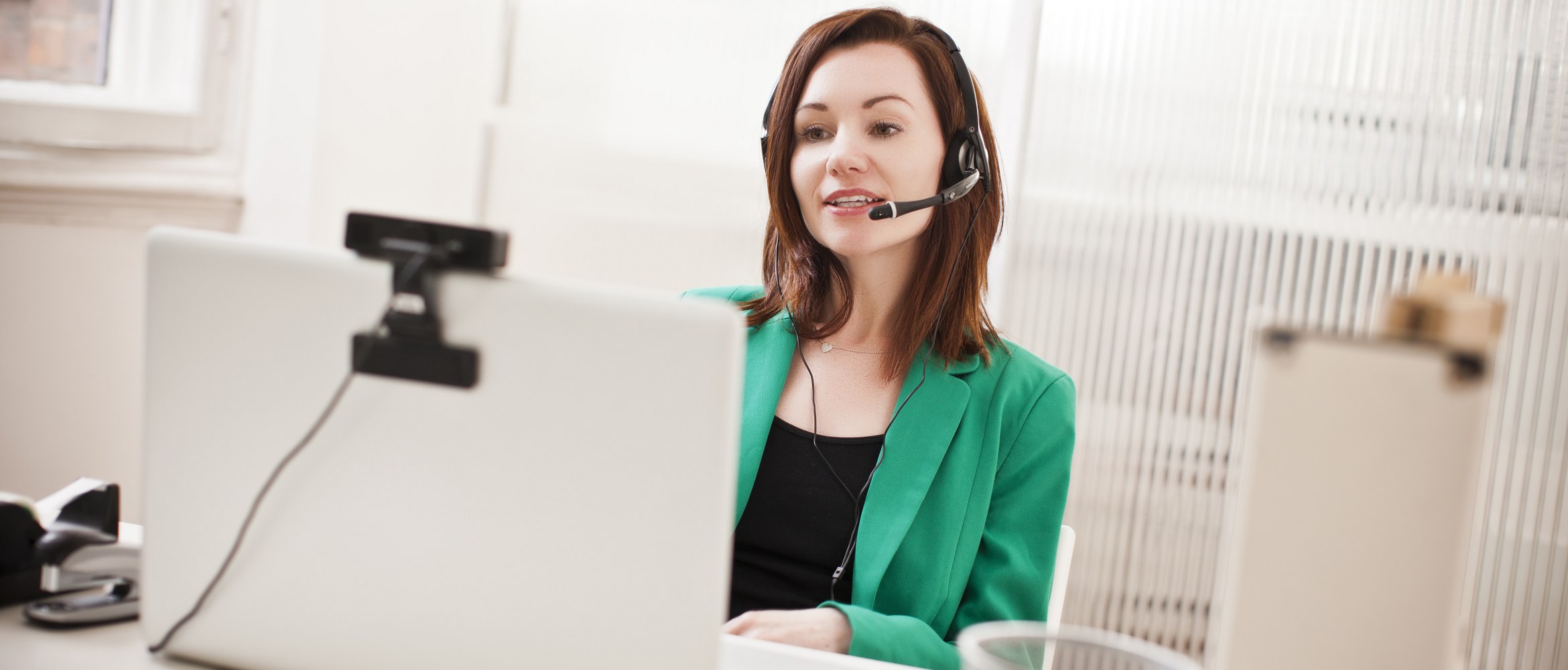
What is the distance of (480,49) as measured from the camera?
7.96ft

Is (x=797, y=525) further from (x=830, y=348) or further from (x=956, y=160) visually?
(x=956, y=160)

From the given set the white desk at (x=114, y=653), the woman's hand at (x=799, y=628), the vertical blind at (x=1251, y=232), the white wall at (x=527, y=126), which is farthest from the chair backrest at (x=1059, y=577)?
the white wall at (x=527, y=126)

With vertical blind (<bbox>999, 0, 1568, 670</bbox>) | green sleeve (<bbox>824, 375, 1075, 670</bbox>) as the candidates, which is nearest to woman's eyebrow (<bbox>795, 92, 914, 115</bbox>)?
green sleeve (<bbox>824, 375, 1075, 670</bbox>)

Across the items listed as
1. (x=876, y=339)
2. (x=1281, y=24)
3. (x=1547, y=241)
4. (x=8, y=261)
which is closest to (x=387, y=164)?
(x=8, y=261)

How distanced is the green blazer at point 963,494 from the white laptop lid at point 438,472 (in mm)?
560

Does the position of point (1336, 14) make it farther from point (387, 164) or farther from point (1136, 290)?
point (387, 164)

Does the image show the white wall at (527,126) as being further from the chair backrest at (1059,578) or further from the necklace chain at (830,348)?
the chair backrest at (1059,578)

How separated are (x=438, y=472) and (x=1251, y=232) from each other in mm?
1927

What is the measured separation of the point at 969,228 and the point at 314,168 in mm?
1538

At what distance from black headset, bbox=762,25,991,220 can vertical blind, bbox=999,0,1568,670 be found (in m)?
0.83

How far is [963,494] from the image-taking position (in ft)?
4.00

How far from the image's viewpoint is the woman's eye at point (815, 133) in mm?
1429

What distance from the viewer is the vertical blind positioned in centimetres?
207

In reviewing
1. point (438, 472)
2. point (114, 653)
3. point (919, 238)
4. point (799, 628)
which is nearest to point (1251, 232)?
point (919, 238)
